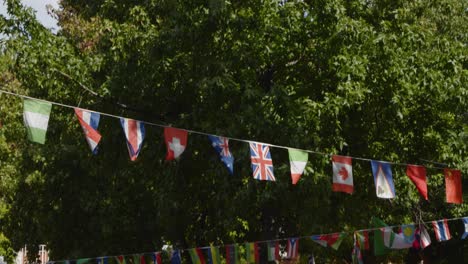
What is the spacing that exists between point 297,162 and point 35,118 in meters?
5.09

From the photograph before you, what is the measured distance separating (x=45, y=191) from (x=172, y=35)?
6747 mm

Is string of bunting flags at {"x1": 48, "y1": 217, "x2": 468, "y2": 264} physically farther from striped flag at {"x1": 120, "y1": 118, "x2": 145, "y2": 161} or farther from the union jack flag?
striped flag at {"x1": 120, "y1": 118, "x2": 145, "y2": 161}

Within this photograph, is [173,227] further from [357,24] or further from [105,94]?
[357,24]

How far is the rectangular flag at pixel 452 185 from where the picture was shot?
16062mm

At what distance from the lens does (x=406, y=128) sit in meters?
16.8

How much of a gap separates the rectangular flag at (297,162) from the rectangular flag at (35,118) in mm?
4741

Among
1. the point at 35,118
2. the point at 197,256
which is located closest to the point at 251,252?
the point at 197,256

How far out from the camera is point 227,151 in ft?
43.7

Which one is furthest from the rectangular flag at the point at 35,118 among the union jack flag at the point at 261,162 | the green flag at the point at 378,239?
the green flag at the point at 378,239

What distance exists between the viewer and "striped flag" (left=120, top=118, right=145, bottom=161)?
11992 mm

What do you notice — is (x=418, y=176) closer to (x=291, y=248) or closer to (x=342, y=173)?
(x=342, y=173)

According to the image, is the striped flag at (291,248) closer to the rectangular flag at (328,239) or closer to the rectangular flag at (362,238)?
the rectangular flag at (328,239)

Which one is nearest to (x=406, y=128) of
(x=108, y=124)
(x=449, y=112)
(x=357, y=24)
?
(x=449, y=112)

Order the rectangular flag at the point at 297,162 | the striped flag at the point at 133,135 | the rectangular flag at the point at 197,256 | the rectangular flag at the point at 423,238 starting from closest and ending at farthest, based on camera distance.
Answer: the striped flag at the point at 133,135
the rectangular flag at the point at 297,162
the rectangular flag at the point at 197,256
the rectangular flag at the point at 423,238
